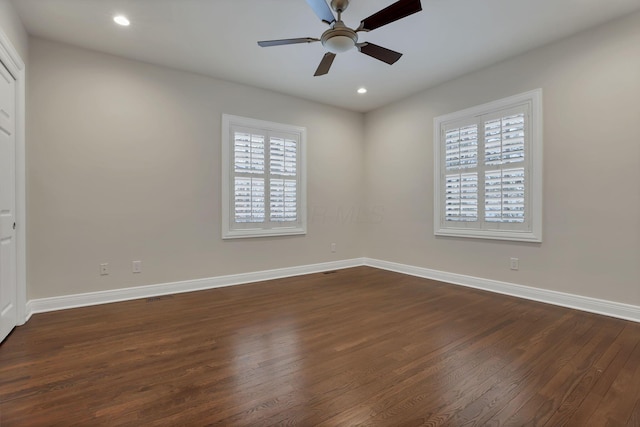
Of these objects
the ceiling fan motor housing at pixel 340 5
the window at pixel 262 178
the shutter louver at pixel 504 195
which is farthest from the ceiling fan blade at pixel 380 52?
the window at pixel 262 178

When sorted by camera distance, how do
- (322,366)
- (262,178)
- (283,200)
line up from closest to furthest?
(322,366)
(262,178)
(283,200)

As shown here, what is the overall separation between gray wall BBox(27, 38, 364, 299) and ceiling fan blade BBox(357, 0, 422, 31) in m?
2.48

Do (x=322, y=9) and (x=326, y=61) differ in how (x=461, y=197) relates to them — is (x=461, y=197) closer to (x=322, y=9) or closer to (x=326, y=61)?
(x=326, y=61)

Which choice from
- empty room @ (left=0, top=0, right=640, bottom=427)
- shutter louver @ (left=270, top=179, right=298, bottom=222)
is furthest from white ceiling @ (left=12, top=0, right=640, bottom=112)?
shutter louver @ (left=270, top=179, right=298, bottom=222)

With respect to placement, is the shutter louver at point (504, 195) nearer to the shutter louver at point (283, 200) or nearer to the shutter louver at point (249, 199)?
the shutter louver at point (283, 200)

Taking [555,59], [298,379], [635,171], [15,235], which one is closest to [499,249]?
[635,171]

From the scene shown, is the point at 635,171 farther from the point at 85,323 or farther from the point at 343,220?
the point at 85,323

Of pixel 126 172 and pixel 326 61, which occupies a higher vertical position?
pixel 326 61

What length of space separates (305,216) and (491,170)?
2.71m

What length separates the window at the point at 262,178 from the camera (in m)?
4.27

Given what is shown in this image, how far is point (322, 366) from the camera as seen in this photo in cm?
205

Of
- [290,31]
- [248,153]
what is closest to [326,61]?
[290,31]

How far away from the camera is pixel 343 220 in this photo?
5.47 metres

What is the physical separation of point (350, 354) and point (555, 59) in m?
3.75
